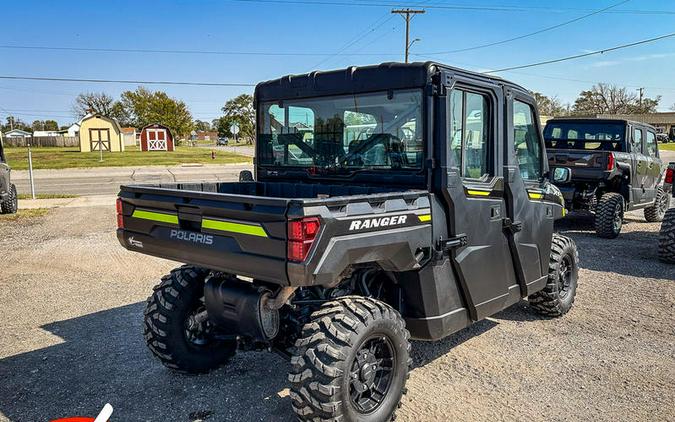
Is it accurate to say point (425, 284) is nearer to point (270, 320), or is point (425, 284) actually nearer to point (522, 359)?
point (270, 320)

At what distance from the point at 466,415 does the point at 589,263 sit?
207 inches

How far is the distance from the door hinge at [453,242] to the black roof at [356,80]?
1050 millimetres

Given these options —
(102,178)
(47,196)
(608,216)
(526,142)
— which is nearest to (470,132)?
(526,142)

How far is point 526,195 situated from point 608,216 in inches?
230

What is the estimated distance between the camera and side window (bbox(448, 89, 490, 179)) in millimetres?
3724

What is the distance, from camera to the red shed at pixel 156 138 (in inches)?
1992

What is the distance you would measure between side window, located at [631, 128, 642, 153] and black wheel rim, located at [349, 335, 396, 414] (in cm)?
916

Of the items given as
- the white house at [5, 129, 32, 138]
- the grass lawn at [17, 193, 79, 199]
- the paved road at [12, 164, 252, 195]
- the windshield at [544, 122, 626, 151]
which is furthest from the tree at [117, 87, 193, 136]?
the windshield at [544, 122, 626, 151]

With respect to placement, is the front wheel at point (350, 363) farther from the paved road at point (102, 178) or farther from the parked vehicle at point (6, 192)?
the paved road at point (102, 178)

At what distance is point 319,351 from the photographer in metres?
3.00

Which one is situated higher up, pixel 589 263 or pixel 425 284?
pixel 425 284

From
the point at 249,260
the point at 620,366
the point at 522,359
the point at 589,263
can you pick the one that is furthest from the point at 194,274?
the point at 589,263

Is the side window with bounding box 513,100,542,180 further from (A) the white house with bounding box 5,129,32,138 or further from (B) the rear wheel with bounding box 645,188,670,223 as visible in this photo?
(A) the white house with bounding box 5,129,32,138

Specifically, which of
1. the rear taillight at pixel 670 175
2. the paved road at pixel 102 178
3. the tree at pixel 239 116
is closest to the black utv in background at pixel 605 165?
the rear taillight at pixel 670 175
